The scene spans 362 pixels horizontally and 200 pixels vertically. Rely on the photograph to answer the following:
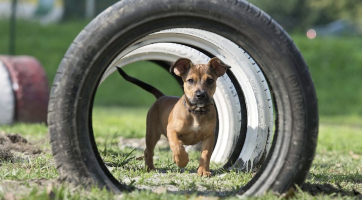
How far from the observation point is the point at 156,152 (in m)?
7.11

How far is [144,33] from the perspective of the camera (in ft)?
12.2

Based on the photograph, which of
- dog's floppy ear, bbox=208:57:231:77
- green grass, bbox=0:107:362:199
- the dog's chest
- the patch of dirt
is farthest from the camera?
the patch of dirt

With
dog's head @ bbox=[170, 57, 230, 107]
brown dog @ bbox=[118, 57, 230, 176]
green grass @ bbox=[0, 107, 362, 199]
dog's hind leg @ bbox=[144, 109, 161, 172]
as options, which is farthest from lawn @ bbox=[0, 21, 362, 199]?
dog's head @ bbox=[170, 57, 230, 107]

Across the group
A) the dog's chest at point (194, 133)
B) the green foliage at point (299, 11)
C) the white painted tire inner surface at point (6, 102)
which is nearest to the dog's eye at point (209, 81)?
the dog's chest at point (194, 133)

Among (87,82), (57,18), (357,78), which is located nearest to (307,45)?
(357,78)

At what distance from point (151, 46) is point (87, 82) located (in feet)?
7.89

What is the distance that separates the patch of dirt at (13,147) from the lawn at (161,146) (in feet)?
0.06

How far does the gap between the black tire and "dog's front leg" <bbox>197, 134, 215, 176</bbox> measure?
1.15 metres

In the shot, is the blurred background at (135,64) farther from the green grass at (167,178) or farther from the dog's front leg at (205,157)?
the dog's front leg at (205,157)

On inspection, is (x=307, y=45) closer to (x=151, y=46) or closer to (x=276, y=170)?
(x=151, y=46)

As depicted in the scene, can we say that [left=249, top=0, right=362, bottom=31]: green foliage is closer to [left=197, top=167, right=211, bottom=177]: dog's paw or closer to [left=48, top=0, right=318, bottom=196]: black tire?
[left=197, top=167, right=211, bottom=177]: dog's paw

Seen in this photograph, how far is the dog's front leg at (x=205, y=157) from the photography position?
4810mm

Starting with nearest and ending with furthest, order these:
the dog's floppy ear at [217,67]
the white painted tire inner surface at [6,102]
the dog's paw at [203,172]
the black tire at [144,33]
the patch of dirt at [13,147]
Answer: the black tire at [144,33], the dog's paw at [203,172], the dog's floppy ear at [217,67], the patch of dirt at [13,147], the white painted tire inner surface at [6,102]

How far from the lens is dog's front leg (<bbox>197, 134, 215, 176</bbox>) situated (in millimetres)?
4810
